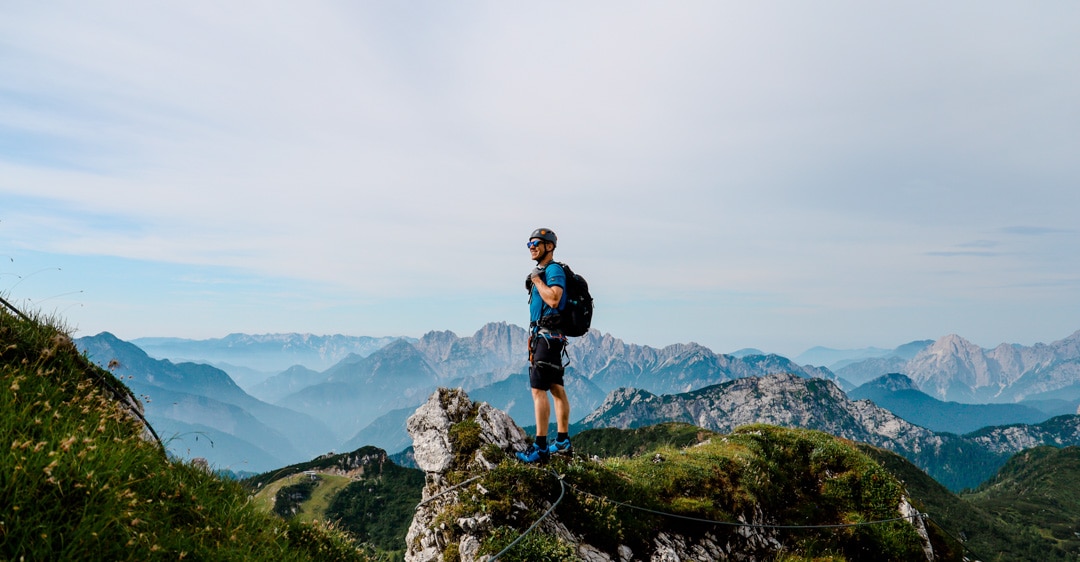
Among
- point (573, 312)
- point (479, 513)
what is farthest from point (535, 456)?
point (573, 312)

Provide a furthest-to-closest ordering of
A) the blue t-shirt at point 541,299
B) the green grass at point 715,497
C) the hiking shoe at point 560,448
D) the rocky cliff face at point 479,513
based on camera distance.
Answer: the hiking shoe at point 560,448 < the blue t-shirt at point 541,299 < the green grass at point 715,497 < the rocky cliff face at point 479,513

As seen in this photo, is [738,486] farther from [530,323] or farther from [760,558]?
[530,323]

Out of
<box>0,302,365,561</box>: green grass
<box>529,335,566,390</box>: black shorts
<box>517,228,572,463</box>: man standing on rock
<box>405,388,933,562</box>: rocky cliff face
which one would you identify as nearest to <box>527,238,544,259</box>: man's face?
<box>517,228,572,463</box>: man standing on rock

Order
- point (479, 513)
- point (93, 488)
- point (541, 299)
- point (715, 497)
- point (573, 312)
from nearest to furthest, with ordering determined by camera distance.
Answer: point (93, 488) < point (479, 513) < point (573, 312) < point (541, 299) < point (715, 497)

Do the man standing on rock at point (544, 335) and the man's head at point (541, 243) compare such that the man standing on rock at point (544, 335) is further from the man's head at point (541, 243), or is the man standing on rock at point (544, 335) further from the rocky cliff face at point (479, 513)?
the rocky cliff face at point (479, 513)

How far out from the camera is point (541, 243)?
11414 mm

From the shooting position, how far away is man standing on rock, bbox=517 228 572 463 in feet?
36.3

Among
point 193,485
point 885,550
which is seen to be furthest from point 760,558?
point 193,485

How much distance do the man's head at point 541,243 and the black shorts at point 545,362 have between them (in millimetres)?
1953

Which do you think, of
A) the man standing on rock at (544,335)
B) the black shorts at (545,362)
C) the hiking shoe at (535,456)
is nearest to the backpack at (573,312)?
the man standing on rock at (544,335)

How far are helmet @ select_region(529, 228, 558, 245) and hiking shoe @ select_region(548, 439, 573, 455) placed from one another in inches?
207

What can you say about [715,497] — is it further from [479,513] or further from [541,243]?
[541,243]

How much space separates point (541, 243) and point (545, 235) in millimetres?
275

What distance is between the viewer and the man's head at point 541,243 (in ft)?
37.3
